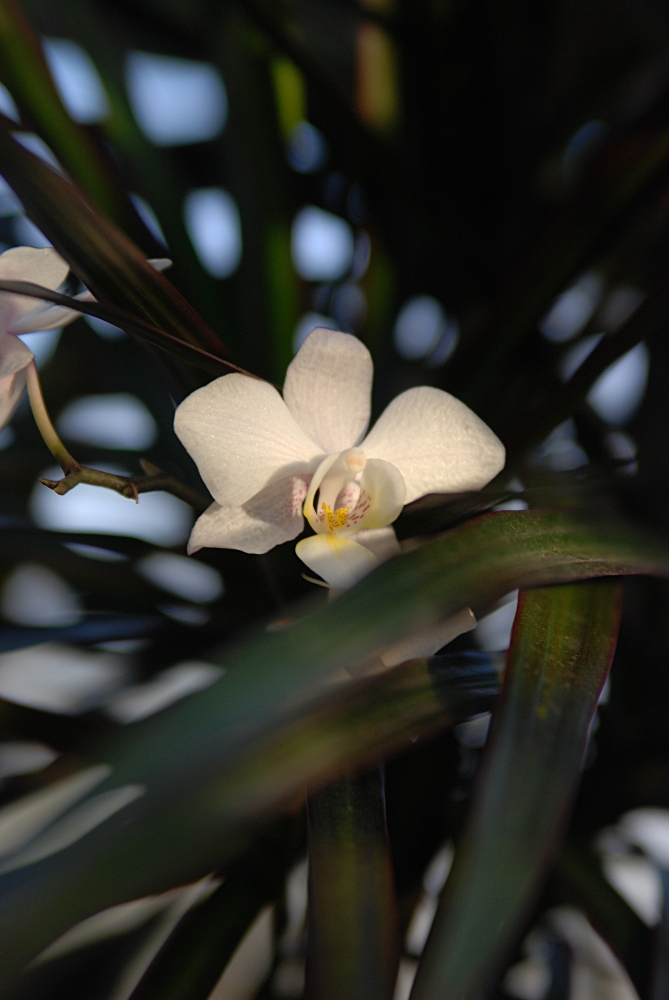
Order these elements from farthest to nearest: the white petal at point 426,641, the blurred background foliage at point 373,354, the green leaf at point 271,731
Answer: the blurred background foliage at point 373,354 < the white petal at point 426,641 < the green leaf at point 271,731

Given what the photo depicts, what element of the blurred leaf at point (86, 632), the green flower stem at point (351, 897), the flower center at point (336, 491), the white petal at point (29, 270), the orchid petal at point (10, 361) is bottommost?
the blurred leaf at point (86, 632)

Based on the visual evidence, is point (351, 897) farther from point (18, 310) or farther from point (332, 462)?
point (18, 310)

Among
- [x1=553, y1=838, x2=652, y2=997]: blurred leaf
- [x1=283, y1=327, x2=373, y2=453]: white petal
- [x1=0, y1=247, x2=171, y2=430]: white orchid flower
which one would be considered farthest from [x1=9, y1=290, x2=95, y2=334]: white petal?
[x1=553, y1=838, x2=652, y2=997]: blurred leaf

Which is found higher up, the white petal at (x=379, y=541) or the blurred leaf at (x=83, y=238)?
the blurred leaf at (x=83, y=238)

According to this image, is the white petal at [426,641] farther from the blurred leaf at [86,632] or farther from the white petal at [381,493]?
the blurred leaf at [86,632]

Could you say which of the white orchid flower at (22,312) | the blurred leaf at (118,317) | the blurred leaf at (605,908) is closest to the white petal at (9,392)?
the white orchid flower at (22,312)

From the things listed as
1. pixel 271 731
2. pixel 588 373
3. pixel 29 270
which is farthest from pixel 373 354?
pixel 271 731

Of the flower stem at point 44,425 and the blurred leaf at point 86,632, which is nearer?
the flower stem at point 44,425

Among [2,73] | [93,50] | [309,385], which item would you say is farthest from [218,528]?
[93,50]
